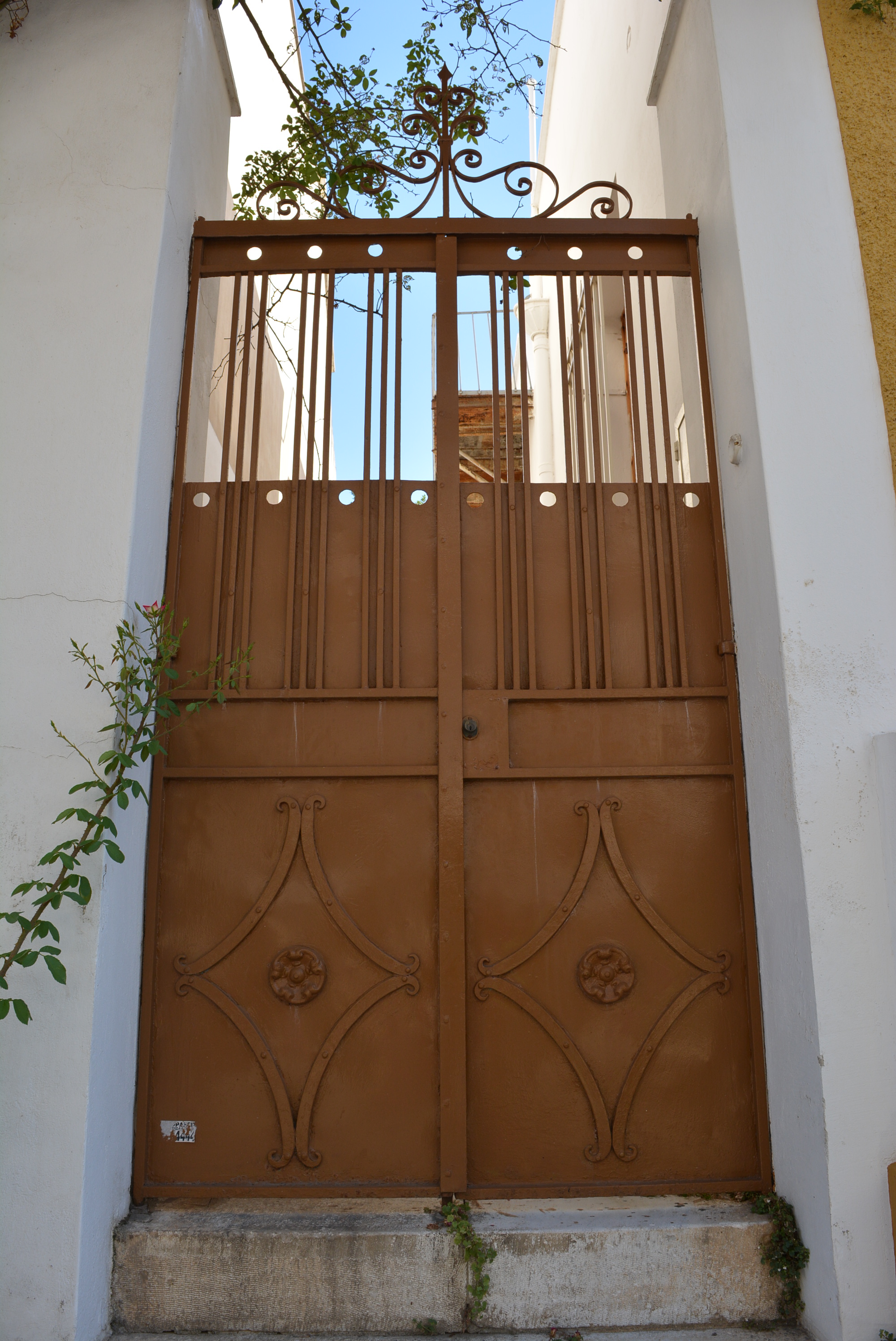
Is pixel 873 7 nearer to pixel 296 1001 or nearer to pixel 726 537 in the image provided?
pixel 726 537

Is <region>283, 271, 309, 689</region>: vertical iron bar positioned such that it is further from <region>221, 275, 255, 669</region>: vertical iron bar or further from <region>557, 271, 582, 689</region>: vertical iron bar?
<region>557, 271, 582, 689</region>: vertical iron bar

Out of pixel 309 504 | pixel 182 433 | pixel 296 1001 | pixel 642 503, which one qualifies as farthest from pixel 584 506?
pixel 296 1001

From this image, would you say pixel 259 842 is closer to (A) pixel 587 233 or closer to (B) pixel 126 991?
(B) pixel 126 991

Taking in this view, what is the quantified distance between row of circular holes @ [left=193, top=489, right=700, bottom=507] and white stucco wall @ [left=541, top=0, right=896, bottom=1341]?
6.2 inches

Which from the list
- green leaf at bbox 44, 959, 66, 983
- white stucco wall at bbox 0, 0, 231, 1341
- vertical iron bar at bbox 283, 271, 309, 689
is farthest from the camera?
Answer: vertical iron bar at bbox 283, 271, 309, 689

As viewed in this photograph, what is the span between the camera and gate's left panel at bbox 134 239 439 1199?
2863 millimetres

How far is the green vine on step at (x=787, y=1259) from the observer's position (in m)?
2.61

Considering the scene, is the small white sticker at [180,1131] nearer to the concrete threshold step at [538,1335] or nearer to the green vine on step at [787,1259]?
the concrete threshold step at [538,1335]

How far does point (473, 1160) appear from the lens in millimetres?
2855

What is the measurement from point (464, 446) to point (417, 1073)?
777 cm

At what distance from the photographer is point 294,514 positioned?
3262 millimetres

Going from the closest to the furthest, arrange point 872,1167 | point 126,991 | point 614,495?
point 872,1167 < point 126,991 < point 614,495

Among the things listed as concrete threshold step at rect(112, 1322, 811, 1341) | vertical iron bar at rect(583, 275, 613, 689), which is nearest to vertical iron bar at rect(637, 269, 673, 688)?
vertical iron bar at rect(583, 275, 613, 689)

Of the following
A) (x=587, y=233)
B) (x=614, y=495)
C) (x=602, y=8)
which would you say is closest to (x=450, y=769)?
(x=614, y=495)
